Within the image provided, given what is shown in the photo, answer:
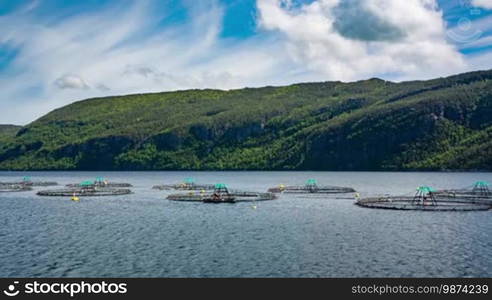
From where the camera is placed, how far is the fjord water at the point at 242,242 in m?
52.1

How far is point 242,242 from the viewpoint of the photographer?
68062 millimetres

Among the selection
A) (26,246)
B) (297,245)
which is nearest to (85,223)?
(26,246)

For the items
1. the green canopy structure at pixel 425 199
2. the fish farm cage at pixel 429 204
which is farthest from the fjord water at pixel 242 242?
the green canopy structure at pixel 425 199

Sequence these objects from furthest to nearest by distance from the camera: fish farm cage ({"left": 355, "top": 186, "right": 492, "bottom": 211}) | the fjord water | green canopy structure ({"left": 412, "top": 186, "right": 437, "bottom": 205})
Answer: green canopy structure ({"left": 412, "top": 186, "right": 437, "bottom": 205}) → fish farm cage ({"left": 355, "top": 186, "right": 492, "bottom": 211}) → the fjord water

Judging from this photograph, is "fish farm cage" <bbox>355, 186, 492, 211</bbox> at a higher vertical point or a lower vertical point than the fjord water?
higher

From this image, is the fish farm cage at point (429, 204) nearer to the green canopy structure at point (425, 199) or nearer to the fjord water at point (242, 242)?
the green canopy structure at point (425, 199)

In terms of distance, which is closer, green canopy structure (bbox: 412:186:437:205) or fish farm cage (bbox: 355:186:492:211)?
fish farm cage (bbox: 355:186:492:211)

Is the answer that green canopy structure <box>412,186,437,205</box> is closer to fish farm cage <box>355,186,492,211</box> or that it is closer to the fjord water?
fish farm cage <box>355,186,492,211</box>

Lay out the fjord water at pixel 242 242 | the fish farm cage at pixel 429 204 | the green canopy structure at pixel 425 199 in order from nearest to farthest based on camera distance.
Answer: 1. the fjord water at pixel 242 242
2. the fish farm cage at pixel 429 204
3. the green canopy structure at pixel 425 199

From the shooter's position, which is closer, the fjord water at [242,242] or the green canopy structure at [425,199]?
the fjord water at [242,242]

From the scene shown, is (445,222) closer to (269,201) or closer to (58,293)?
(269,201)

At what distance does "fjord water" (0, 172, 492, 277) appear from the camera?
52.1 meters

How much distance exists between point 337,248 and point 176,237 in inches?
880

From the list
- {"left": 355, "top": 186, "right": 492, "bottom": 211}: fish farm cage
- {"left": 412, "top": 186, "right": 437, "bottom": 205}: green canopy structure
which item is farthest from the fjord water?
{"left": 412, "top": 186, "right": 437, "bottom": 205}: green canopy structure
